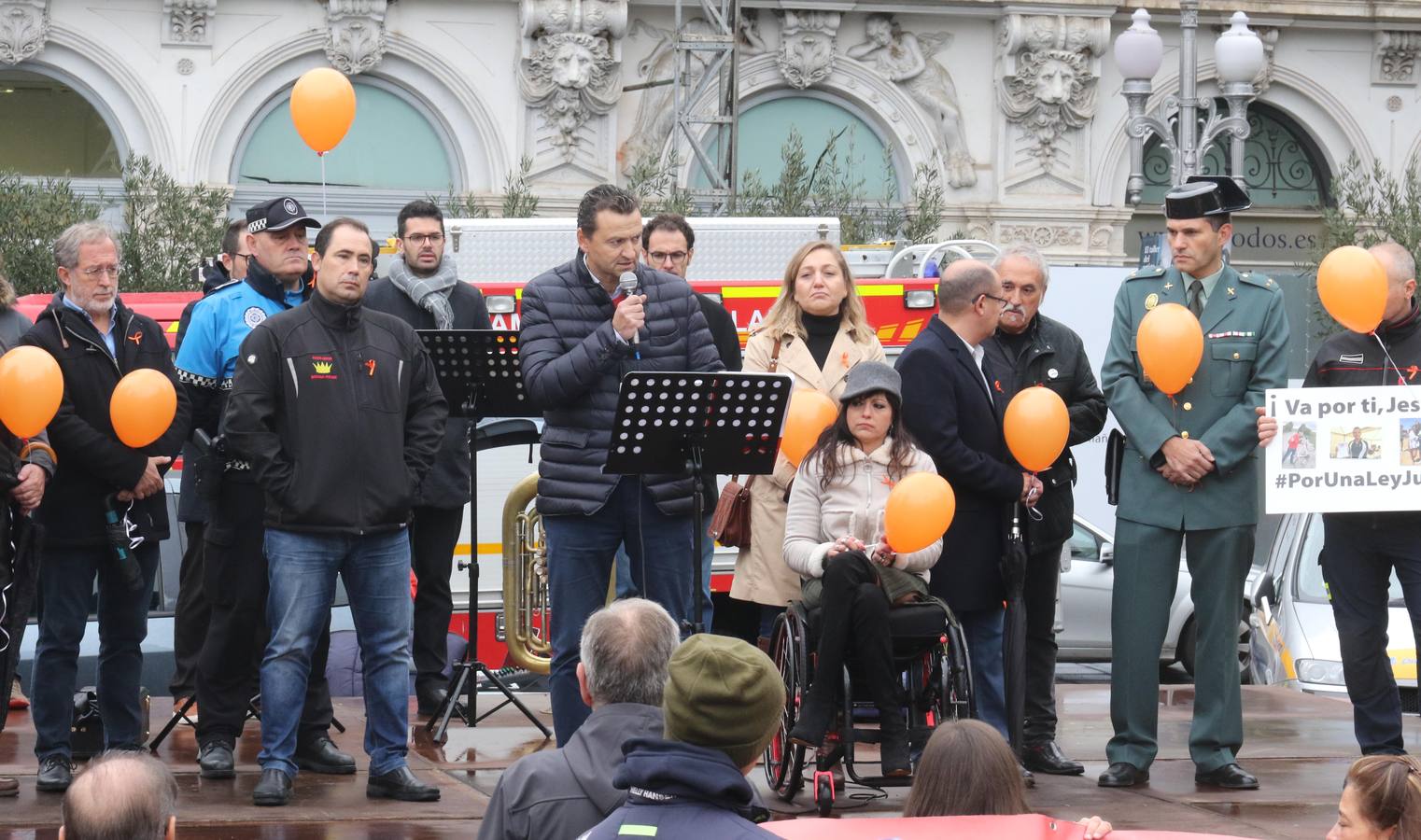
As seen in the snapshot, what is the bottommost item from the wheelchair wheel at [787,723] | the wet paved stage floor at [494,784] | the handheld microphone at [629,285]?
the wet paved stage floor at [494,784]

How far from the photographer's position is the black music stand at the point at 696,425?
7.00 meters

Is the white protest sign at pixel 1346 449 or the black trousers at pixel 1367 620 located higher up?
the white protest sign at pixel 1346 449

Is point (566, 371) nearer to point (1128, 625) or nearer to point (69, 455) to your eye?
point (69, 455)

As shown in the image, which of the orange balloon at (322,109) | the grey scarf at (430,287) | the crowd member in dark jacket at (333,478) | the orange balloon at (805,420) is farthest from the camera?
the orange balloon at (322,109)

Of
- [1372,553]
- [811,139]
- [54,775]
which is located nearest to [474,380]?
[54,775]

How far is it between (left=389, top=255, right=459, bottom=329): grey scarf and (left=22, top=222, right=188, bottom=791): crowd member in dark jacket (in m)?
1.61

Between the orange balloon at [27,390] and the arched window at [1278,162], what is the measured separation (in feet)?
75.3

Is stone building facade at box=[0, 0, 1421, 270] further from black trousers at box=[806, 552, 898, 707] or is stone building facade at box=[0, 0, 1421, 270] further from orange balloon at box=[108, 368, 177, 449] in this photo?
black trousers at box=[806, 552, 898, 707]

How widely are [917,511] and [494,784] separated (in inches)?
81.1

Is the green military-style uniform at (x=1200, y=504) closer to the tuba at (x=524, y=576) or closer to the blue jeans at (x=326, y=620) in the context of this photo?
the blue jeans at (x=326, y=620)

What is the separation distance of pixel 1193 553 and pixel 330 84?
521 cm

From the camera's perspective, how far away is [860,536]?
7.55 metres

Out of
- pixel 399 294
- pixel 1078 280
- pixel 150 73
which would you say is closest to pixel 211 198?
pixel 150 73

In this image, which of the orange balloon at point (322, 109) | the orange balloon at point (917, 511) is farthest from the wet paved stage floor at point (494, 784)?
the orange balloon at point (322, 109)
